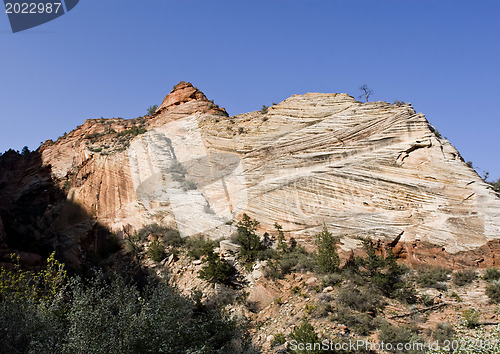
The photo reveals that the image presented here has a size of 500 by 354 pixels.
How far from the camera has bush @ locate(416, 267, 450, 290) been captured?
13.6 m

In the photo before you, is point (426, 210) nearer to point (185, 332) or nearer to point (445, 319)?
point (445, 319)

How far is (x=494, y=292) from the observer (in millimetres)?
12281

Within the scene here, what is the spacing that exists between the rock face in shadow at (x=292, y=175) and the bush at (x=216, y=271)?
3.69m

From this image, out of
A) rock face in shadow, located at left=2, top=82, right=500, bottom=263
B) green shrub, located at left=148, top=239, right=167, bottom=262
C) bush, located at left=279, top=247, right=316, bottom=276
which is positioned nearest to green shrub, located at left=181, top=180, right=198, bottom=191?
rock face in shadow, located at left=2, top=82, right=500, bottom=263

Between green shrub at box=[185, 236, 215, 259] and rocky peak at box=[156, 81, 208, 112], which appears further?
rocky peak at box=[156, 81, 208, 112]

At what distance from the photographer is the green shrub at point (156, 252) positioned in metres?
20.7

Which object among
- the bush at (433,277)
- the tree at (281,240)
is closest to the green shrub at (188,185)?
the tree at (281,240)

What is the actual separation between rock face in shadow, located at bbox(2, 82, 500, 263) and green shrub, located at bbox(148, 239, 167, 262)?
2123mm

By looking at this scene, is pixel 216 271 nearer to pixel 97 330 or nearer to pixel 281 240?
pixel 281 240

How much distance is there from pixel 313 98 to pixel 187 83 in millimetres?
16010

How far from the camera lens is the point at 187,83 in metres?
33.5

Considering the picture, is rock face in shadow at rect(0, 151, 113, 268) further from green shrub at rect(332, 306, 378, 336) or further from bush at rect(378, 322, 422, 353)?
bush at rect(378, 322, 422, 353)

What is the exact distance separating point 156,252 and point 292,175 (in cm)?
1001

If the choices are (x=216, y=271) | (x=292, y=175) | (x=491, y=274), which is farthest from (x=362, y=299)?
(x=292, y=175)
